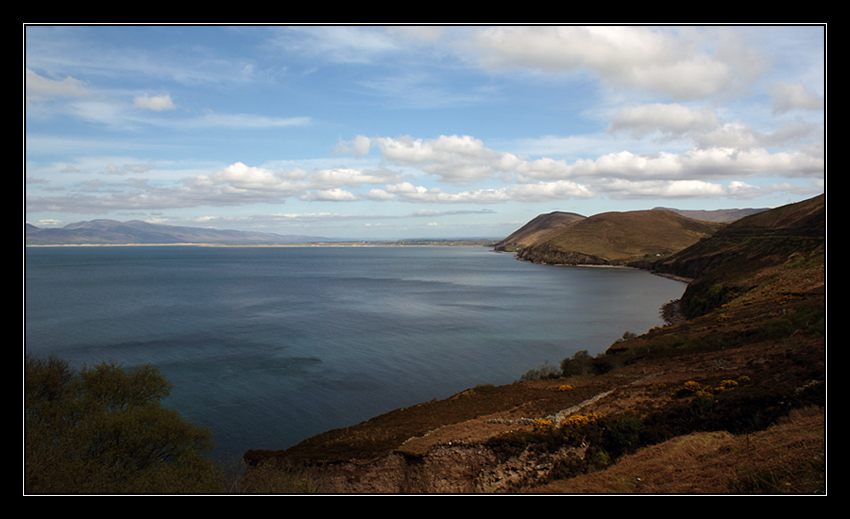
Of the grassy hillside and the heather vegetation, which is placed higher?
the grassy hillside

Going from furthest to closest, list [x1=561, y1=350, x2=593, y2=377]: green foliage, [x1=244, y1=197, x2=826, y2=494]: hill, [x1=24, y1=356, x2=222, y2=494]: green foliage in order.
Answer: [x1=561, y1=350, x2=593, y2=377]: green foliage
[x1=24, y1=356, x2=222, y2=494]: green foliage
[x1=244, y1=197, x2=826, y2=494]: hill

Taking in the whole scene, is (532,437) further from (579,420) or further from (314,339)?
(314,339)

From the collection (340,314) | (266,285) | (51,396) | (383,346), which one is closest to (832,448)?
(51,396)

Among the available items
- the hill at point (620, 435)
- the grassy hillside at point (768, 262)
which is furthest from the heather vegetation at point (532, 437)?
the grassy hillside at point (768, 262)

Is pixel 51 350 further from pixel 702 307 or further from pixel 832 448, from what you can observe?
pixel 702 307

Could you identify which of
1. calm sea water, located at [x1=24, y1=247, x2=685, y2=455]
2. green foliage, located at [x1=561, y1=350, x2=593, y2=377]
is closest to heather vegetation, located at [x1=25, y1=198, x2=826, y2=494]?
green foliage, located at [x1=561, y1=350, x2=593, y2=377]

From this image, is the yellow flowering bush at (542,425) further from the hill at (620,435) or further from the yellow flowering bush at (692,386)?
the yellow flowering bush at (692,386)

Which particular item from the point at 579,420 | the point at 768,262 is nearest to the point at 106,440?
the point at 579,420

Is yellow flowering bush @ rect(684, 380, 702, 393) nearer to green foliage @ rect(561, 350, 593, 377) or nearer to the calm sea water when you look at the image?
green foliage @ rect(561, 350, 593, 377)
